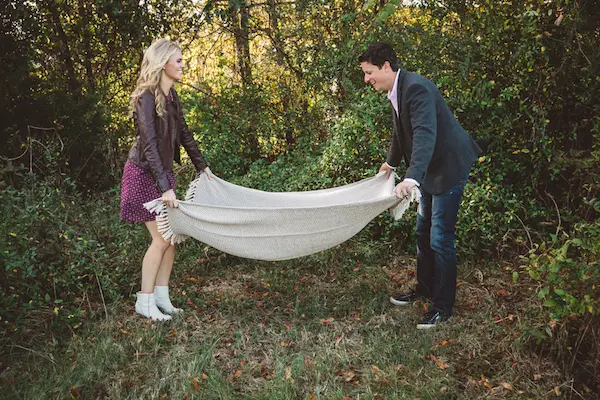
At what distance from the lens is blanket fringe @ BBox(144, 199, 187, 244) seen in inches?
110

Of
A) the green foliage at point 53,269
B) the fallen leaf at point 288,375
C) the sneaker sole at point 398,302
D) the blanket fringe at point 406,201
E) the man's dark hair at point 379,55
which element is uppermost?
the man's dark hair at point 379,55

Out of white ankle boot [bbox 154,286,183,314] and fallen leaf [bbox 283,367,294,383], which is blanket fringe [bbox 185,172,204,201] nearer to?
white ankle boot [bbox 154,286,183,314]

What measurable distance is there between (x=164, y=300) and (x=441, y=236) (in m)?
1.68

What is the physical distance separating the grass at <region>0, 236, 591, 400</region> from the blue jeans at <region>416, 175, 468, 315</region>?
0.61ft

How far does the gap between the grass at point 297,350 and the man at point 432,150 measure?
0.31 m

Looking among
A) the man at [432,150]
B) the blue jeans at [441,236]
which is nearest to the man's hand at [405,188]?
the man at [432,150]

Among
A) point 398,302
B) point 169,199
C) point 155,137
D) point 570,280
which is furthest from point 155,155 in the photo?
point 570,280

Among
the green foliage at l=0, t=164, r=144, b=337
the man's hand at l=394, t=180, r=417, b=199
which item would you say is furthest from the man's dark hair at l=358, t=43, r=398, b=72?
the green foliage at l=0, t=164, r=144, b=337

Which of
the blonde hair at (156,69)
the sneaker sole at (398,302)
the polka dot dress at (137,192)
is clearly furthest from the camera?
the sneaker sole at (398,302)

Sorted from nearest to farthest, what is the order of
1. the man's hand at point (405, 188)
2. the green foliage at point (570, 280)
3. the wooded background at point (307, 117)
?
1. the green foliage at point (570, 280)
2. the man's hand at point (405, 188)
3. the wooded background at point (307, 117)

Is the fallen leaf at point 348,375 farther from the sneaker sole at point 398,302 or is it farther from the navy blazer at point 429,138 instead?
the navy blazer at point 429,138

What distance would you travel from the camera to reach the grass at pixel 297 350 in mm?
2426

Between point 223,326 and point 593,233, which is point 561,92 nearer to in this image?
point 593,233

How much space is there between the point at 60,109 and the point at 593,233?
454 cm
